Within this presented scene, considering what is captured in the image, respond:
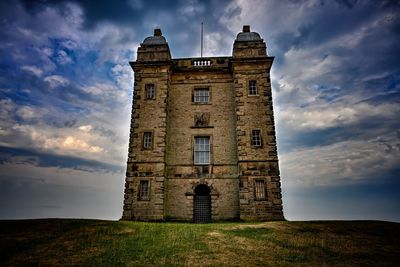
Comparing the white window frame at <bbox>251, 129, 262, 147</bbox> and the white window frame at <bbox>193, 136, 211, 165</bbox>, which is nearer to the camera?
the white window frame at <bbox>251, 129, 262, 147</bbox>

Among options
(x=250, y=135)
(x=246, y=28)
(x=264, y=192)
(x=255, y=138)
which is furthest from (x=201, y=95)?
(x=264, y=192)

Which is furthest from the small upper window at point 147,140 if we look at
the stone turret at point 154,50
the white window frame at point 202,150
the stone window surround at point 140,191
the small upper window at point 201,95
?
the stone turret at point 154,50

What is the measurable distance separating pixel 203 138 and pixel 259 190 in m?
5.77

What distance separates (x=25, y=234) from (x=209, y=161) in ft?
40.3

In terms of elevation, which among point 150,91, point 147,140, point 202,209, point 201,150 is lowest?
point 202,209

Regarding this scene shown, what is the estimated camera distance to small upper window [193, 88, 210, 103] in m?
22.3

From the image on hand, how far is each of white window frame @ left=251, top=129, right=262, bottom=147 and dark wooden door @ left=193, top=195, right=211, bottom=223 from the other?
Answer: 5.22 meters

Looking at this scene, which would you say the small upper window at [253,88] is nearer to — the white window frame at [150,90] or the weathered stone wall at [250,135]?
the weathered stone wall at [250,135]

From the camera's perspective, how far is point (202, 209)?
65.7 feet

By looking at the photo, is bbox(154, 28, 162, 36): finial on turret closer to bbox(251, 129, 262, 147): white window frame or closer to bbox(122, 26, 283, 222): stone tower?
bbox(122, 26, 283, 222): stone tower

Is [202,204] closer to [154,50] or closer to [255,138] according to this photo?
[255,138]

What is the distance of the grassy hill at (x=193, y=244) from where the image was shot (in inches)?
376

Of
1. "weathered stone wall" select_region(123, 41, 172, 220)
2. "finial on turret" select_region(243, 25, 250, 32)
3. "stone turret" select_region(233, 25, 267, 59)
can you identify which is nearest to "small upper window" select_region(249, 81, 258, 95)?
"stone turret" select_region(233, 25, 267, 59)

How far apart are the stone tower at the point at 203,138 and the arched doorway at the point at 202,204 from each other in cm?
7
